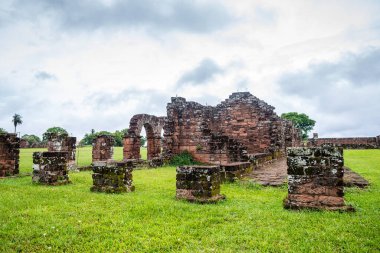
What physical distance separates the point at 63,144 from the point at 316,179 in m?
14.3

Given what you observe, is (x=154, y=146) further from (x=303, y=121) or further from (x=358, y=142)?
(x=303, y=121)

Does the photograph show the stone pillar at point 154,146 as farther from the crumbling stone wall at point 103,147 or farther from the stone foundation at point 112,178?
the stone foundation at point 112,178

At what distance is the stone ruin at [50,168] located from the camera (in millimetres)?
10109

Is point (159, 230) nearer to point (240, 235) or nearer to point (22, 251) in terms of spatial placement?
point (240, 235)

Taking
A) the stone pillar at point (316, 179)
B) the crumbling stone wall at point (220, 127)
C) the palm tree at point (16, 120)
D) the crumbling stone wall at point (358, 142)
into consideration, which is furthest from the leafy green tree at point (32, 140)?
the stone pillar at point (316, 179)

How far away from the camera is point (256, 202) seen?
7.27 meters

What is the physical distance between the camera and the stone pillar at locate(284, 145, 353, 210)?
20.4 ft

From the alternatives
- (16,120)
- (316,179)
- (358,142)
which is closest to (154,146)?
(316,179)

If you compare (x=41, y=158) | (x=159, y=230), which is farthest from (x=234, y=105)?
(x=159, y=230)

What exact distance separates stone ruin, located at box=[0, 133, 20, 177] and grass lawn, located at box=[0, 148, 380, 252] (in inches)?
247

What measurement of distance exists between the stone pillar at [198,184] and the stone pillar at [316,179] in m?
1.74

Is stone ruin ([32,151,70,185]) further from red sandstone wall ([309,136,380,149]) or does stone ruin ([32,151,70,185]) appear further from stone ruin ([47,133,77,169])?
red sandstone wall ([309,136,380,149])

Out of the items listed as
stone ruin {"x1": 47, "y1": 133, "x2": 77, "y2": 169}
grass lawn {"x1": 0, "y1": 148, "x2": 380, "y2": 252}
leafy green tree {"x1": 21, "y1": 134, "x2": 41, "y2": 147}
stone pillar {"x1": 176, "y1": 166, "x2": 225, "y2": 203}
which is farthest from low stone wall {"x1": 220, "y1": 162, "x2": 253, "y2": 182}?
leafy green tree {"x1": 21, "y1": 134, "x2": 41, "y2": 147}

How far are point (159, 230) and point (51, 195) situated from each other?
4.36 m
